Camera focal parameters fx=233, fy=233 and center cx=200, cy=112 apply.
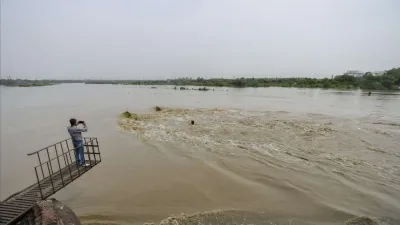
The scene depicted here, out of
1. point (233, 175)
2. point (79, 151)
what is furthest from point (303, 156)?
point (79, 151)

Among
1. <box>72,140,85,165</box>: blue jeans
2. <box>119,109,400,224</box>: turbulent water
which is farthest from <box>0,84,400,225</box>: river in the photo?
<box>72,140,85,165</box>: blue jeans

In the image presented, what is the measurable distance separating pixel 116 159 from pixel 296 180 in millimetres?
8208

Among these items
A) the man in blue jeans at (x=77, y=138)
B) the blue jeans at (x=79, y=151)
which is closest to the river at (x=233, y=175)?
the blue jeans at (x=79, y=151)

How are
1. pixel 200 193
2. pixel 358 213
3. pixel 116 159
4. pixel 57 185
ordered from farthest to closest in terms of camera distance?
pixel 116 159 < pixel 200 193 < pixel 358 213 < pixel 57 185

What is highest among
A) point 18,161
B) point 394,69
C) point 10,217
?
point 394,69

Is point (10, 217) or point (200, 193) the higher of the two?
point (10, 217)

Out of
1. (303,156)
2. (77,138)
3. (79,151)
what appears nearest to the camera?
(77,138)

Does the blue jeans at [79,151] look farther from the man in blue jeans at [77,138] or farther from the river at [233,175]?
the river at [233,175]

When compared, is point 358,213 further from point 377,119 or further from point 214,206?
point 377,119

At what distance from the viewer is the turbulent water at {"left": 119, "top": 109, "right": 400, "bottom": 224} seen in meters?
7.42

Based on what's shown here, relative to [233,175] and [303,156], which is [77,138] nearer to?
[233,175]

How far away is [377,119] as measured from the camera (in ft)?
66.8

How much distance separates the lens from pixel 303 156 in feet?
37.0

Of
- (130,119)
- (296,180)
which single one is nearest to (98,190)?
(296,180)
